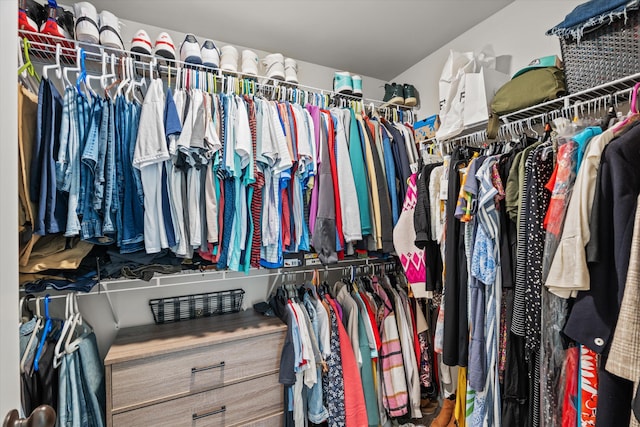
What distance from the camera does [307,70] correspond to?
2.30 metres

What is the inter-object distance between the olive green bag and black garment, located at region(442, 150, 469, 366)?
1.27ft

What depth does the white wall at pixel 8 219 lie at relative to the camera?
18.3 inches

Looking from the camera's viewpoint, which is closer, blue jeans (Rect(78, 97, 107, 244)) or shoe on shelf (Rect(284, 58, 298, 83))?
blue jeans (Rect(78, 97, 107, 244))

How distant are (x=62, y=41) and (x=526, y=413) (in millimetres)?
2532

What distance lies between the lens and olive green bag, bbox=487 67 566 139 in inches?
48.8

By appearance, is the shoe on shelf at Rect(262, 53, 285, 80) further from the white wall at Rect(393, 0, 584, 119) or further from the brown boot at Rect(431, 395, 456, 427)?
the brown boot at Rect(431, 395, 456, 427)

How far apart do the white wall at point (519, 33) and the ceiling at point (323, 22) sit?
→ 0.17 feet

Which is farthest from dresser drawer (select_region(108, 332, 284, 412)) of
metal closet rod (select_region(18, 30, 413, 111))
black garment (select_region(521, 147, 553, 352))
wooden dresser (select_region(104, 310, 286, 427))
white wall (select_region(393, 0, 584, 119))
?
white wall (select_region(393, 0, 584, 119))

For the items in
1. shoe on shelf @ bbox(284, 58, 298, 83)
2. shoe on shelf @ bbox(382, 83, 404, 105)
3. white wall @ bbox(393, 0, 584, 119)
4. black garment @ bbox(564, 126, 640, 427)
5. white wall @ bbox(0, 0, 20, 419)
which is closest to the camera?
white wall @ bbox(0, 0, 20, 419)

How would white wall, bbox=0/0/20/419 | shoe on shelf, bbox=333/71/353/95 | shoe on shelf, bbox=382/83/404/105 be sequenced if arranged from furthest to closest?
shoe on shelf, bbox=382/83/404/105 → shoe on shelf, bbox=333/71/353/95 → white wall, bbox=0/0/20/419

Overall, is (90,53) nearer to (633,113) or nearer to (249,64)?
(249,64)

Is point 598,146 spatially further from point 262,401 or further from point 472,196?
point 262,401

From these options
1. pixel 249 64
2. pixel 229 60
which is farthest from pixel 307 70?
pixel 229 60

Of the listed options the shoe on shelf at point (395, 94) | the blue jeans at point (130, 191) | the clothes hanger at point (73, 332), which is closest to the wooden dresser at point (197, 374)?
the clothes hanger at point (73, 332)
